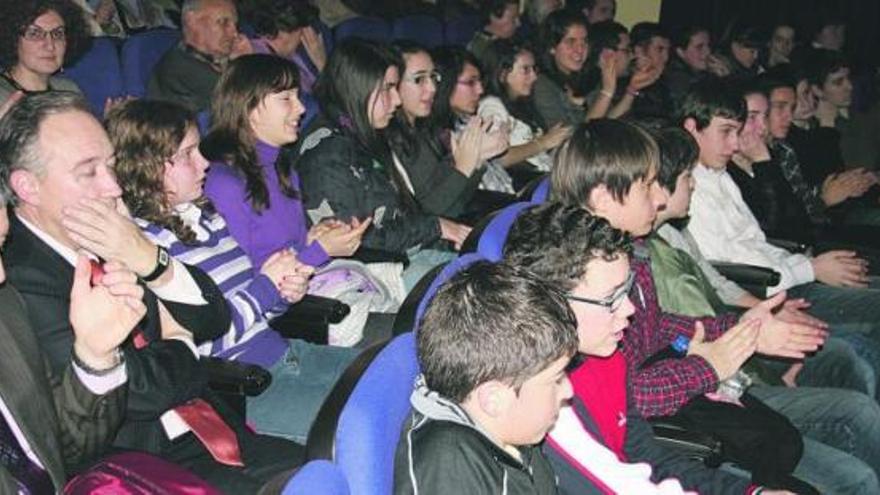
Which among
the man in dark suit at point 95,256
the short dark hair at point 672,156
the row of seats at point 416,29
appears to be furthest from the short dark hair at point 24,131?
the row of seats at point 416,29

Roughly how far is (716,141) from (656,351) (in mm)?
1133

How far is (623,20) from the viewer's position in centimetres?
778

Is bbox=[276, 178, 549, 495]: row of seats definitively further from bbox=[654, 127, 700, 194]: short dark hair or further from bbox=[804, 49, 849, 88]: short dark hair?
bbox=[804, 49, 849, 88]: short dark hair

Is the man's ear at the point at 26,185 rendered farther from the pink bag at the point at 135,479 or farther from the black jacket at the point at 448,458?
the black jacket at the point at 448,458

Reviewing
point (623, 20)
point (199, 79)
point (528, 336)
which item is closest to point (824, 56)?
point (623, 20)

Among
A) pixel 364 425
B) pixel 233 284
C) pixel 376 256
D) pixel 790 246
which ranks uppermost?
pixel 364 425

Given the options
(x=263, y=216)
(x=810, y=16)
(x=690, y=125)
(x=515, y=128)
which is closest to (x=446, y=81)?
(x=515, y=128)

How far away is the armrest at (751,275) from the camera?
2.88 metres

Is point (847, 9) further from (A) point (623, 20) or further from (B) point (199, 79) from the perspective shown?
(B) point (199, 79)

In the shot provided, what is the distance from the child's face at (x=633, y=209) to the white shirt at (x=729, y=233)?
96cm

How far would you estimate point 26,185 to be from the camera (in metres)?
1.71

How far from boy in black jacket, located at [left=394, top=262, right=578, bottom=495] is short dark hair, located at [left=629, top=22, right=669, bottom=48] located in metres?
5.00

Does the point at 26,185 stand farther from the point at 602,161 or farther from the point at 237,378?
the point at 602,161

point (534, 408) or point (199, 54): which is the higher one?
point (199, 54)
